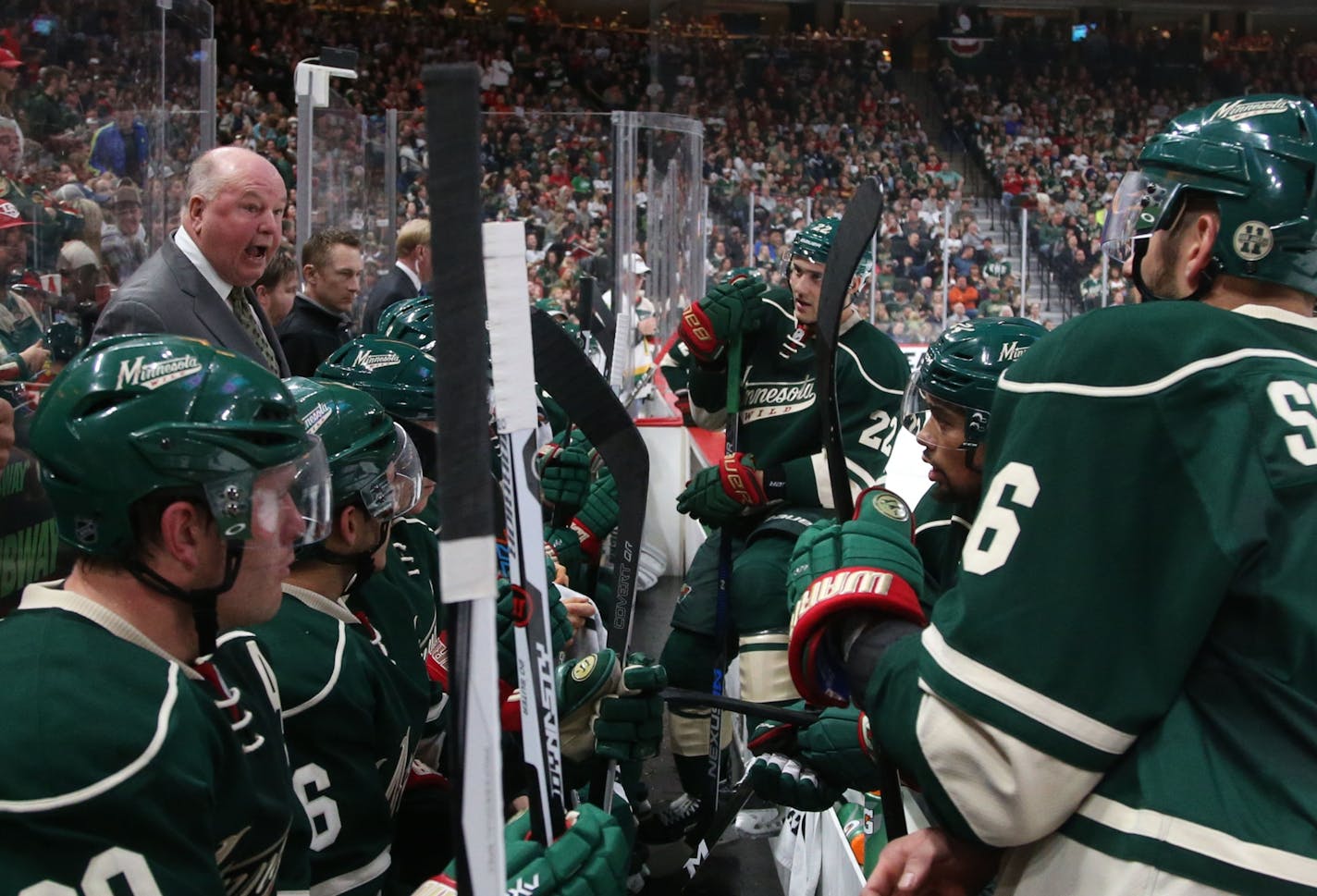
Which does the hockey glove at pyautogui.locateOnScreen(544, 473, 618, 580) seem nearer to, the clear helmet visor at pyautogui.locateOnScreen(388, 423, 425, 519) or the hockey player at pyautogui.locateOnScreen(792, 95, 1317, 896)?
the clear helmet visor at pyautogui.locateOnScreen(388, 423, 425, 519)

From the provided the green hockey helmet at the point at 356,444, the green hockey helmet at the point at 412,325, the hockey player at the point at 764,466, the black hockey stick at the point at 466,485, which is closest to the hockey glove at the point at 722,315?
the hockey player at the point at 764,466

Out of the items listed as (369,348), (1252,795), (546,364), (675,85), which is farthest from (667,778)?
(675,85)

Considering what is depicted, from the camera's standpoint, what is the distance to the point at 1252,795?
1.19m

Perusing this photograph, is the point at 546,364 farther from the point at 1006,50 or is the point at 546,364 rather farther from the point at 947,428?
the point at 1006,50

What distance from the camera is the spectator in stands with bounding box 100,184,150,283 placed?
3287 mm

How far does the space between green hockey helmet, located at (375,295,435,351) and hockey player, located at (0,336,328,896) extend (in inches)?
54.0

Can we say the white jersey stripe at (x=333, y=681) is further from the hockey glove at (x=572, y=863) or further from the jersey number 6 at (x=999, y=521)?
the jersey number 6 at (x=999, y=521)

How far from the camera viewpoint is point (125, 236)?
339cm

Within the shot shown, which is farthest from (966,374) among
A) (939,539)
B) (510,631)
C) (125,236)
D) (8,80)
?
(125,236)

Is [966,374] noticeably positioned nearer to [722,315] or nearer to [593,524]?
[722,315]

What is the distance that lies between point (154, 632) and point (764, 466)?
8.67 feet

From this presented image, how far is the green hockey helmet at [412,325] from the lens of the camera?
9.47 ft

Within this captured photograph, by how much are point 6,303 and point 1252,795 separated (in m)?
2.53

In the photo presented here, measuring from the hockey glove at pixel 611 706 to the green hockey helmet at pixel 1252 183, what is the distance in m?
1.01
